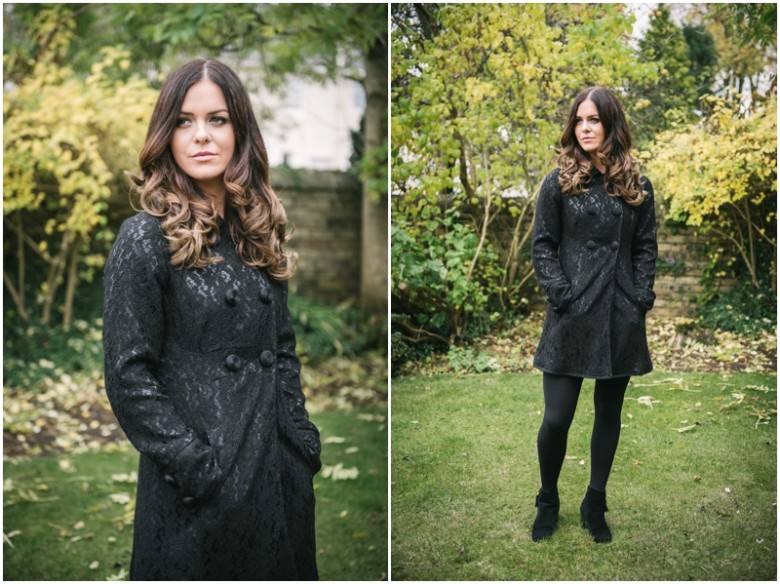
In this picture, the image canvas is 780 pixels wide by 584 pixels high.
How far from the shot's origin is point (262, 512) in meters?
1.94

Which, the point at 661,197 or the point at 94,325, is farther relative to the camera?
the point at 94,325

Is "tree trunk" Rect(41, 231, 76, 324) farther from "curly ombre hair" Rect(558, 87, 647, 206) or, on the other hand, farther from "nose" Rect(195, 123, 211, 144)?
"curly ombre hair" Rect(558, 87, 647, 206)

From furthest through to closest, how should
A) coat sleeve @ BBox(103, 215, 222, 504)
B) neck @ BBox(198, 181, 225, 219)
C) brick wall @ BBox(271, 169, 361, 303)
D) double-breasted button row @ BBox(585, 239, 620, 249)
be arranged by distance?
brick wall @ BBox(271, 169, 361, 303) < double-breasted button row @ BBox(585, 239, 620, 249) < neck @ BBox(198, 181, 225, 219) < coat sleeve @ BBox(103, 215, 222, 504)

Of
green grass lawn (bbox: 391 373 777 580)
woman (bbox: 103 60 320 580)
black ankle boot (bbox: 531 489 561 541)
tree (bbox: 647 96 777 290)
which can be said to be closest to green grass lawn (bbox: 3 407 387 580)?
green grass lawn (bbox: 391 373 777 580)

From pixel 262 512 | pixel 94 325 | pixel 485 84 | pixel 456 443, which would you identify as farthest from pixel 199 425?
pixel 94 325

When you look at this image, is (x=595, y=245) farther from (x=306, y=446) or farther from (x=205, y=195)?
(x=205, y=195)

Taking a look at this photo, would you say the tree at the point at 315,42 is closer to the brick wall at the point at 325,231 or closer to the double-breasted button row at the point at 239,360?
the brick wall at the point at 325,231

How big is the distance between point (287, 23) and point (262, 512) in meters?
3.51

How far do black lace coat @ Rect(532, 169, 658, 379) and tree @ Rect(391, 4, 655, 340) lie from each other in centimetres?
13

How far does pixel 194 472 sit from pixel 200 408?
0.60 feet

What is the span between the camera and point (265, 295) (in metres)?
1.95

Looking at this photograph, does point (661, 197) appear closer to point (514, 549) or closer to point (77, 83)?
point (514, 549)

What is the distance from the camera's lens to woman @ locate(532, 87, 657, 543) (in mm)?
2580

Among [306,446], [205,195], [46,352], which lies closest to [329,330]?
[46,352]
